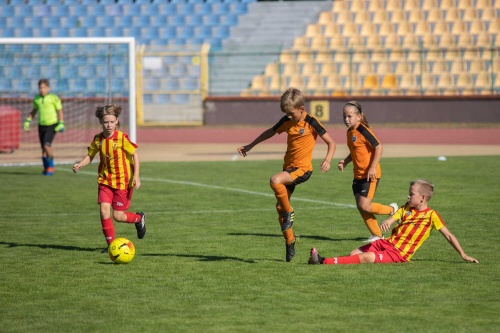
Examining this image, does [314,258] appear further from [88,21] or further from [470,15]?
[88,21]

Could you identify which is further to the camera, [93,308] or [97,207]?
[97,207]

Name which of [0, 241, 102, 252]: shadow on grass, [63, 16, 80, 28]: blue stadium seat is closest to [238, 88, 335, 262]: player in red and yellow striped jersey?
[0, 241, 102, 252]: shadow on grass

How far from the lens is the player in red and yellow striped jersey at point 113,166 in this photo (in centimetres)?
918

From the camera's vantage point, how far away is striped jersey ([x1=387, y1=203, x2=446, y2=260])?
8227 mm

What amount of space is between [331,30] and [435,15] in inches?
145

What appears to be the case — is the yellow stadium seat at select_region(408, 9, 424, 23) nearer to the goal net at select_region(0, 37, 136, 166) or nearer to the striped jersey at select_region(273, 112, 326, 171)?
the goal net at select_region(0, 37, 136, 166)

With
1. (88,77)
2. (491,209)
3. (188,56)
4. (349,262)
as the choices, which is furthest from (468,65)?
(349,262)

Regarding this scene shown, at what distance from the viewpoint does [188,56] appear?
107ft

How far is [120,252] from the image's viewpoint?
845 centimetres

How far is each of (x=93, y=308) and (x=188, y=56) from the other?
1041 inches

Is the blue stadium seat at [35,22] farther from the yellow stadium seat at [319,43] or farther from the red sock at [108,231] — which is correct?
the red sock at [108,231]

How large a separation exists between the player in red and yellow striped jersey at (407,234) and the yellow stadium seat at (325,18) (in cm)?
2547

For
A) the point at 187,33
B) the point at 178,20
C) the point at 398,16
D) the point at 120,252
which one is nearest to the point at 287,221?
the point at 120,252

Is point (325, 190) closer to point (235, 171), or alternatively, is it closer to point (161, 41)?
point (235, 171)
